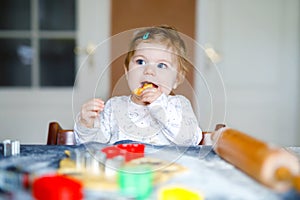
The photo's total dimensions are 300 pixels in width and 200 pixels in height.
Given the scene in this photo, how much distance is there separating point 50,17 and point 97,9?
0.30 m

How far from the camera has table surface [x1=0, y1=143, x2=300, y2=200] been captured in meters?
0.53

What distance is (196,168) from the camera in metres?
0.67

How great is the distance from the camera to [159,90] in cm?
87

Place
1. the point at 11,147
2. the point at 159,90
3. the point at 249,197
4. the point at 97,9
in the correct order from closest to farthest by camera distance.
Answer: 1. the point at 249,197
2. the point at 11,147
3. the point at 159,90
4. the point at 97,9

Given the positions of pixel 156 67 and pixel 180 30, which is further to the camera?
pixel 180 30

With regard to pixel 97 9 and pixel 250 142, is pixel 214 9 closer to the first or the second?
pixel 97 9

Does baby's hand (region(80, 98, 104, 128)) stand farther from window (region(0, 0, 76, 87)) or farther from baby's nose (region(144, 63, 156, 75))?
window (region(0, 0, 76, 87))

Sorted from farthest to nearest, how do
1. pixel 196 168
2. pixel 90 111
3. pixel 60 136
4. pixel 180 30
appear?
pixel 180 30, pixel 60 136, pixel 90 111, pixel 196 168

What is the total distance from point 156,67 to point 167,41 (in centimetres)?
7

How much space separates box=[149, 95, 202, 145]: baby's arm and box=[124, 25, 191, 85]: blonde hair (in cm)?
6

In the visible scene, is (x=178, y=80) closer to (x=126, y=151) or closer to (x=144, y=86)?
(x=144, y=86)

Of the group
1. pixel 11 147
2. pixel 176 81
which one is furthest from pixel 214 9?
pixel 11 147

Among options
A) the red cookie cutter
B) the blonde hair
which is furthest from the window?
the red cookie cutter

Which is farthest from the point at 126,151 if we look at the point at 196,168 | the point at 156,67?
the point at 156,67
